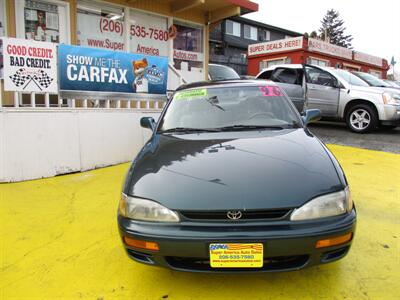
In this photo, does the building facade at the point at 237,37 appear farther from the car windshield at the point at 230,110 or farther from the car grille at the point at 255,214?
the car grille at the point at 255,214

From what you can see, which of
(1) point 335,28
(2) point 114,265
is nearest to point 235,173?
(2) point 114,265

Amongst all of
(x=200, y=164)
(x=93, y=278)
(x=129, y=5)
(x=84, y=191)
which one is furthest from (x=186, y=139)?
(x=129, y=5)

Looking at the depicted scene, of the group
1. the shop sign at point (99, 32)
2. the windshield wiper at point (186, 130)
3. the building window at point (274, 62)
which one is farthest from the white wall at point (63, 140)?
the building window at point (274, 62)

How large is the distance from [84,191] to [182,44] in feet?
19.8

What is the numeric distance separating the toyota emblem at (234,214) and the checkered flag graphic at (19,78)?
4202 millimetres

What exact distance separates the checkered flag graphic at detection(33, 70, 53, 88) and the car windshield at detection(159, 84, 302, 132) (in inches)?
97.3

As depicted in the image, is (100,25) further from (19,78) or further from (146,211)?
(146,211)

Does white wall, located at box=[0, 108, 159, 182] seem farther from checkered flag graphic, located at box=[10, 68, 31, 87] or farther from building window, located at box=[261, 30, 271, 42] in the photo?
building window, located at box=[261, 30, 271, 42]

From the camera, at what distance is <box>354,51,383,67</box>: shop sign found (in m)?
22.4

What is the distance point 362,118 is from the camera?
8547mm

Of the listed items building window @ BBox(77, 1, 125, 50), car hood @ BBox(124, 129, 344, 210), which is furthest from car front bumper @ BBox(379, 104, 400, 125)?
building window @ BBox(77, 1, 125, 50)

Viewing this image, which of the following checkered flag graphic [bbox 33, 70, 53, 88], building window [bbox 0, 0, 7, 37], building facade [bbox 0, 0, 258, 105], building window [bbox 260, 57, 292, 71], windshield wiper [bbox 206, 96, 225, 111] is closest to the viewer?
windshield wiper [bbox 206, 96, 225, 111]

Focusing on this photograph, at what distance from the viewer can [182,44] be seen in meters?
9.70

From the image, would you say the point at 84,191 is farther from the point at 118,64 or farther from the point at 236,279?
the point at 236,279
